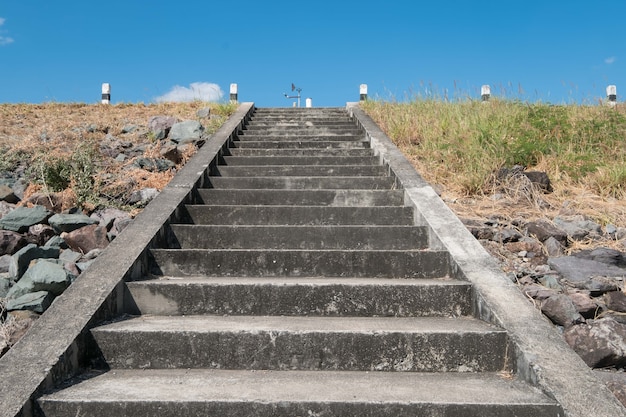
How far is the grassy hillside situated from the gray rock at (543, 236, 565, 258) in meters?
0.73

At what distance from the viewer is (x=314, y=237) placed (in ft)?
13.8

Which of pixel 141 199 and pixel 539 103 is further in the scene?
pixel 539 103

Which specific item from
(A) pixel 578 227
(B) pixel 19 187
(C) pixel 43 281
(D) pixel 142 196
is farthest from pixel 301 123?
(C) pixel 43 281

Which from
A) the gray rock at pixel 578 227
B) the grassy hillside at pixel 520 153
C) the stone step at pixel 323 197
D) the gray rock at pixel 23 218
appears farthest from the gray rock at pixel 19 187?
the gray rock at pixel 578 227

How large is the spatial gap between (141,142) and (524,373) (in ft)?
20.9

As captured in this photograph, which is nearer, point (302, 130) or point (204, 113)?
point (302, 130)

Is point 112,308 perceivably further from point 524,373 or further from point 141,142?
point 141,142

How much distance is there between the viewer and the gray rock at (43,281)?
3.30m

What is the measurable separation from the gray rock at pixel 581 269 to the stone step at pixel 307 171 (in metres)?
2.61

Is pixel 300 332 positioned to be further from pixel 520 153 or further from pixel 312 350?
pixel 520 153

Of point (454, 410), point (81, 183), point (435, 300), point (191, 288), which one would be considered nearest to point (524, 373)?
point (454, 410)

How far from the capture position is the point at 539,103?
8023 mm

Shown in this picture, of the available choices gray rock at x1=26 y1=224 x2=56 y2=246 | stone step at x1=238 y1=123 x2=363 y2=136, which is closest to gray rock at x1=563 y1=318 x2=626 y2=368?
gray rock at x1=26 y1=224 x2=56 y2=246

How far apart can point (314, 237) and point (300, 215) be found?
21.1 inches
